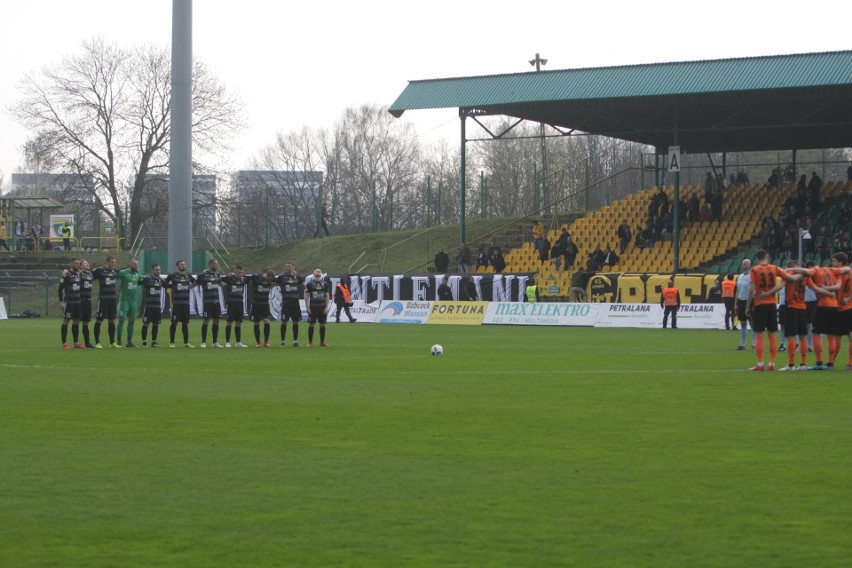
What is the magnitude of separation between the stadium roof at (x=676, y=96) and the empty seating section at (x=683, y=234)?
310cm

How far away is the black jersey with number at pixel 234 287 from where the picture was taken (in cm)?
2844

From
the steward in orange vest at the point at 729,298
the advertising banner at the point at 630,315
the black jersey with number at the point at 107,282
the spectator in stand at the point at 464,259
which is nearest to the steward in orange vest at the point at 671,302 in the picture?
the advertising banner at the point at 630,315

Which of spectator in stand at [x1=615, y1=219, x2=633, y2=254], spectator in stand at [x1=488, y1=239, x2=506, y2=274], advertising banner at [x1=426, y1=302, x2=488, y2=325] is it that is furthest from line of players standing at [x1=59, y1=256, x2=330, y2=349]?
spectator in stand at [x1=615, y1=219, x2=633, y2=254]

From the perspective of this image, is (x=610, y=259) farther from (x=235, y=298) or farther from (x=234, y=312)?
(x=234, y=312)

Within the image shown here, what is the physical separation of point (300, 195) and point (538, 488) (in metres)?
83.4

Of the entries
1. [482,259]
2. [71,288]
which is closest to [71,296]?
[71,288]

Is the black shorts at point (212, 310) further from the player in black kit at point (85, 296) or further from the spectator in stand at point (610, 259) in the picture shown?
the spectator in stand at point (610, 259)

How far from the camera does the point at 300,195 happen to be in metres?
90.8

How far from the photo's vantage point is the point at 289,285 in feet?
92.7

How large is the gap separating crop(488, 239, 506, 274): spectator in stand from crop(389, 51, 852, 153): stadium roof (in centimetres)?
599

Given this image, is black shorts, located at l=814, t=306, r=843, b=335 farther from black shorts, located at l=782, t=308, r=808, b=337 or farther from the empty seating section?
the empty seating section

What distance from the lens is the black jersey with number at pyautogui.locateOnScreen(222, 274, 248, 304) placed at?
28438 millimetres

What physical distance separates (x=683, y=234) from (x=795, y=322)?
33.3m

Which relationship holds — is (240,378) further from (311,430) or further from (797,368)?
(797,368)
